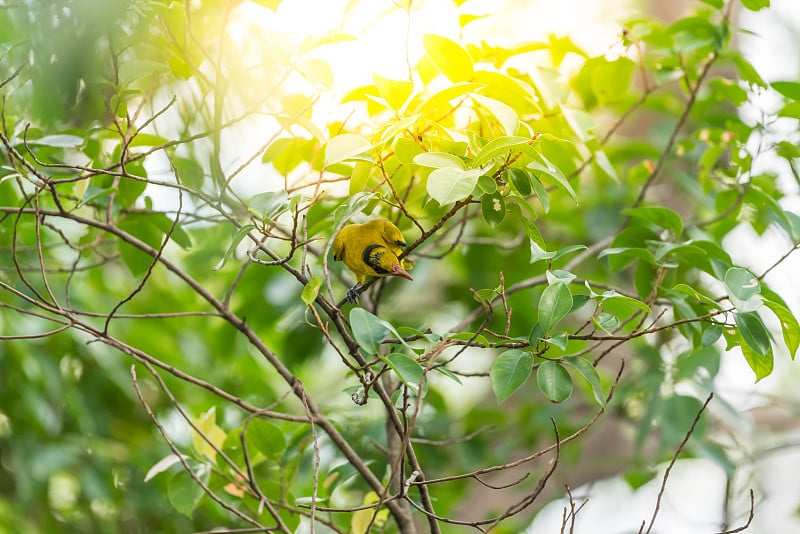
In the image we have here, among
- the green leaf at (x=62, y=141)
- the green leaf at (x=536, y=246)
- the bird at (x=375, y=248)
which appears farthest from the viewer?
the green leaf at (x=62, y=141)

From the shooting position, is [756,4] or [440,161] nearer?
[440,161]

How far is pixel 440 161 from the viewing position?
79cm

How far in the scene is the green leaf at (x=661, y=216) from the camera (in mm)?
1160

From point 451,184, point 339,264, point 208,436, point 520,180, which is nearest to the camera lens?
point 451,184

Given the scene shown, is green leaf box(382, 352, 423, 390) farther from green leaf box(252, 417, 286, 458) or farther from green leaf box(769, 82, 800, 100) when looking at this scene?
green leaf box(769, 82, 800, 100)

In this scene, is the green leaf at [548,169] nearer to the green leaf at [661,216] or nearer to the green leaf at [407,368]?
the green leaf at [407,368]

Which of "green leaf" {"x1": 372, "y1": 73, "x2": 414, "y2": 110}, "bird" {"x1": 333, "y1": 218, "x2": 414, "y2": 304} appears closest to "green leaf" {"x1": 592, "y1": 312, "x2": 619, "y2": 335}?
"bird" {"x1": 333, "y1": 218, "x2": 414, "y2": 304}

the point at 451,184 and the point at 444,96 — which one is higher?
the point at 444,96

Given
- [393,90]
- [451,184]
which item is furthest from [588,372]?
[393,90]

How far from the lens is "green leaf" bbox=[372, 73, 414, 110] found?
970 millimetres

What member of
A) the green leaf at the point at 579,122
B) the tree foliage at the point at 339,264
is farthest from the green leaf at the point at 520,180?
the green leaf at the point at 579,122

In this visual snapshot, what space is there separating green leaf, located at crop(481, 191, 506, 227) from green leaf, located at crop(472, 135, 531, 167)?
2.4 inches

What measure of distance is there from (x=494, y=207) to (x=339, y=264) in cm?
51

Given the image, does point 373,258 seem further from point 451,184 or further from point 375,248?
point 451,184
